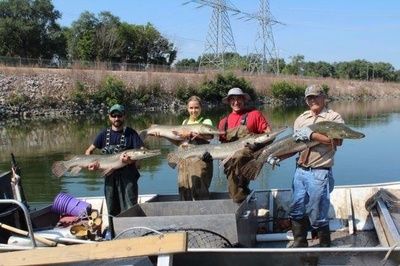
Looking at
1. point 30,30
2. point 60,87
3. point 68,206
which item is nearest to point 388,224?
point 68,206

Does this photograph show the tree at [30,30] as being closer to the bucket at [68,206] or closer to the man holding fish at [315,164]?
the bucket at [68,206]

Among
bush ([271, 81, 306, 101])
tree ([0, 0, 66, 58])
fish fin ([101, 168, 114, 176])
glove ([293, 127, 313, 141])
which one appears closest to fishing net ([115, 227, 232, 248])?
fish fin ([101, 168, 114, 176])

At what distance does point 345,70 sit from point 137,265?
140366 millimetres

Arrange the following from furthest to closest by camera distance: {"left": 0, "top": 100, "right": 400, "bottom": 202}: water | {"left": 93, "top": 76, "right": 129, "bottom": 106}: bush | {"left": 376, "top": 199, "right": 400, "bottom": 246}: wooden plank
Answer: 1. {"left": 93, "top": 76, "right": 129, "bottom": 106}: bush
2. {"left": 0, "top": 100, "right": 400, "bottom": 202}: water
3. {"left": 376, "top": 199, "right": 400, "bottom": 246}: wooden plank

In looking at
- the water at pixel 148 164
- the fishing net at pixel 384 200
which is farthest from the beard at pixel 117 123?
the water at pixel 148 164

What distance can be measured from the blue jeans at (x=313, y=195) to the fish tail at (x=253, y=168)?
1.52 ft

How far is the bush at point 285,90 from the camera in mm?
64500

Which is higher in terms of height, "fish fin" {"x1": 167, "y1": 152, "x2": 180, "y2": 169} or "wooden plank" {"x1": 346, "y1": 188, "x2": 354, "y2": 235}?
"fish fin" {"x1": 167, "y1": 152, "x2": 180, "y2": 169}

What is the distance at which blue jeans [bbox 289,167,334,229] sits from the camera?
21.1 feet

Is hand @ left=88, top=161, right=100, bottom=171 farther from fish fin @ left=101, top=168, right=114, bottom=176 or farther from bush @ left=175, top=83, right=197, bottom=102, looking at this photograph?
A: bush @ left=175, top=83, right=197, bottom=102

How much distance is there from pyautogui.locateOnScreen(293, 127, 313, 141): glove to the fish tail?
2.16 feet

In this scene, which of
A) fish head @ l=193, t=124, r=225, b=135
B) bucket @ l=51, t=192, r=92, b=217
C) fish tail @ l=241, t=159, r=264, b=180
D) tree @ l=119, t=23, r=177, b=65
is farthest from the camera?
tree @ l=119, t=23, r=177, b=65

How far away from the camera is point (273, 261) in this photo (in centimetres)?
574

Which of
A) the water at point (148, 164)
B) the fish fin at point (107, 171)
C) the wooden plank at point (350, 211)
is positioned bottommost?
the water at point (148, 164)
